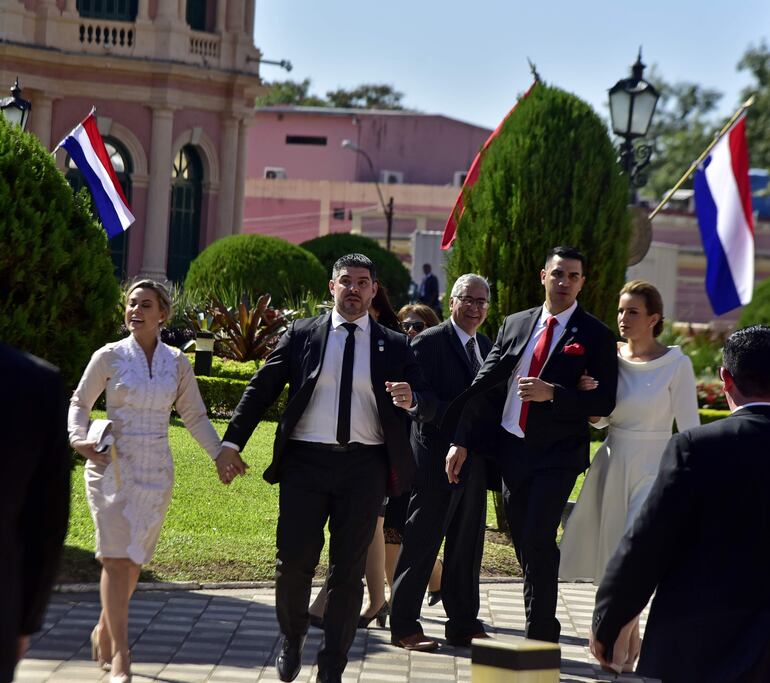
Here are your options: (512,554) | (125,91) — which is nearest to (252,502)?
(512,554)

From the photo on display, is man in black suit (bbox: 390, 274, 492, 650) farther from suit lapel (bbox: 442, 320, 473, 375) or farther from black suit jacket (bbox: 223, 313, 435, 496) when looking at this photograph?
black suit jacket (bbox: 223, 313, 435, 496)

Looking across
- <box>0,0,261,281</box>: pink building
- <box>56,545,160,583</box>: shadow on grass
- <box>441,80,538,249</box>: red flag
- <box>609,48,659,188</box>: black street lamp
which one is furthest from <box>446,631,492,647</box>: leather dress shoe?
<box>0,0,261,281</box>: pink building

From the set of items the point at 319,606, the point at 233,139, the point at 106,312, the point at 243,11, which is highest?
the point at 243,11

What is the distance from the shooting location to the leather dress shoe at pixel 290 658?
6.47 metres

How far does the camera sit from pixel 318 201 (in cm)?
5894

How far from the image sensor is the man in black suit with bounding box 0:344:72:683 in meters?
3.51

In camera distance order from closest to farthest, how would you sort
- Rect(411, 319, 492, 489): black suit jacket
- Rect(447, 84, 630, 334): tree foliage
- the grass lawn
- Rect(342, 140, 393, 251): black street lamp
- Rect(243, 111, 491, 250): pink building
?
Rect(411, 319, 492, 489): black suit jacket → the grass lawn → Rect(447, 84, 630, 334): tree foliage → Rect(342, 140, 393, 251): black street lamp → Rect(243, 111, 491, 250): pink building

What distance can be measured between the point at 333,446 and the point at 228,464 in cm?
48

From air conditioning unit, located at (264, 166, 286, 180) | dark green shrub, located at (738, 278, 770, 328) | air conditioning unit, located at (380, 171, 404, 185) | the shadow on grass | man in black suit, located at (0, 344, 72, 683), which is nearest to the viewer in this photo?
man in black suit, located at (0, 344, 72, 683)

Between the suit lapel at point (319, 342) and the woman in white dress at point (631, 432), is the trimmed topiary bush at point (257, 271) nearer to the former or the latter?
the woman in white dress at point (631, 432)

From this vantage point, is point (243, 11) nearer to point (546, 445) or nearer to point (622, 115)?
point (622, 115)

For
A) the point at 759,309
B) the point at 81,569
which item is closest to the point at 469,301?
the point at 81,569

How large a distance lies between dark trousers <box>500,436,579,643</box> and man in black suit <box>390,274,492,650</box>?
57 cm

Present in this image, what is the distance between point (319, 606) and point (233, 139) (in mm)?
28660
